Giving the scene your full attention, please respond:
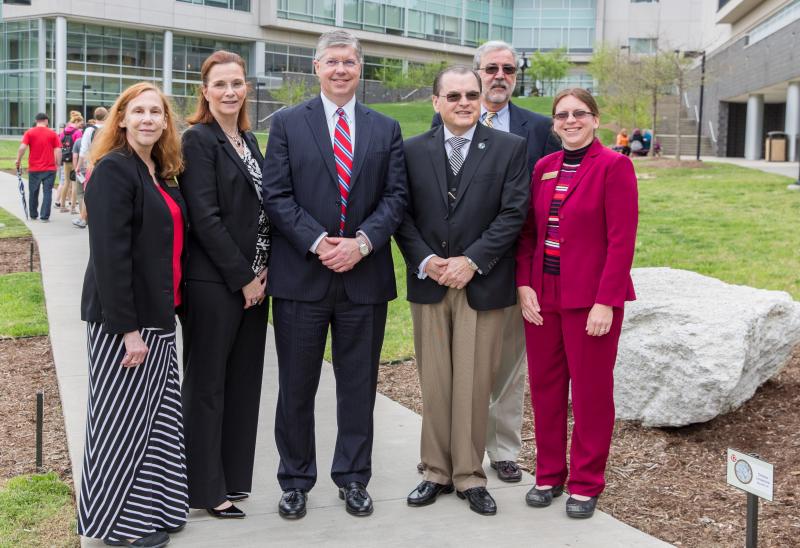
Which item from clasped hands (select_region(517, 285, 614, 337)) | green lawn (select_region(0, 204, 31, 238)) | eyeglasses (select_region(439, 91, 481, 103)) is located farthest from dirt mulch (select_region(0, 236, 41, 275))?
clasped hands (select_region(517, 285, 614, 337))

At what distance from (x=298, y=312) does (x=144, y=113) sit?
4.06ft

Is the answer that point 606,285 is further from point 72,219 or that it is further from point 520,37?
point 520,37

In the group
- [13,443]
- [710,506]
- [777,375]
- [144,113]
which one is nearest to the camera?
[144,113]

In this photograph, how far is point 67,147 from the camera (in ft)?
67.2

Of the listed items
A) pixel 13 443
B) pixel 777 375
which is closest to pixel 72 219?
pixel 13 443

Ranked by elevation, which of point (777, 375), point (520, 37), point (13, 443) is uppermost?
point (520, 37)

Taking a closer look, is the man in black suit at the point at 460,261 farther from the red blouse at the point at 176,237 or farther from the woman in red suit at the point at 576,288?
the red blouse at the point at 176,237

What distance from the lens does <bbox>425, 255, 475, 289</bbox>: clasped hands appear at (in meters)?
4.80

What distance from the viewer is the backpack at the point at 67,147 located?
2027cm

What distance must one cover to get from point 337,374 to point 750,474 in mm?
2126

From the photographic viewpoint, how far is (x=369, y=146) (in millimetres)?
4820

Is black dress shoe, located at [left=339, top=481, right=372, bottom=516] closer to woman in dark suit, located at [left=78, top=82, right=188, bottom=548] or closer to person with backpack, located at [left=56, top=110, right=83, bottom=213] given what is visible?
woman in dark suit, located at [left=78, top=82, right=188, bottom=548]

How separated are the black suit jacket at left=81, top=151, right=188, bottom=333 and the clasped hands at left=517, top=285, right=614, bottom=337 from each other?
6.01 feet

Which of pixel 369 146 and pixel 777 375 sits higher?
pixel 369 146
